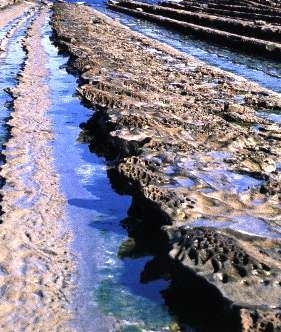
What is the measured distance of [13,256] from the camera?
4.82m

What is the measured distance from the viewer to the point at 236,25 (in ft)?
97.9

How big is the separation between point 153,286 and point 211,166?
2.53 m

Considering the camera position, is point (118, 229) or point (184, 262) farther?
point (118, 229)

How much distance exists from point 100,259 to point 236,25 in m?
26.9

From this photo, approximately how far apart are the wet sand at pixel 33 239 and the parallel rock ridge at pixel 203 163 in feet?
2.87

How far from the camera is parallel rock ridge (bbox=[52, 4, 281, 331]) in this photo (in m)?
4.22

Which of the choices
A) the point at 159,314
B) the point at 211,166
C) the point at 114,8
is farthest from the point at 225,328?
the point at 114,8

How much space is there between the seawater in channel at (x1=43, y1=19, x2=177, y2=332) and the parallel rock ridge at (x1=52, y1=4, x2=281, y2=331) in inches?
10.7

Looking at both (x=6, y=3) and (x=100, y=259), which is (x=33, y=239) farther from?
(x=6, y=3)

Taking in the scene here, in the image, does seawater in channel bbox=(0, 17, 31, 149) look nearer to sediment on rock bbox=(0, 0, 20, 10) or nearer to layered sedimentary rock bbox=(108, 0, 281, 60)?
layered sedimentary rock bbox=(108, 0, 281, 60)

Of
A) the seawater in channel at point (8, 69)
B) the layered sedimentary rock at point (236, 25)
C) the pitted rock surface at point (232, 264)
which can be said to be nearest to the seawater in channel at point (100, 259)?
the pitted rock surface at point (232, 264)

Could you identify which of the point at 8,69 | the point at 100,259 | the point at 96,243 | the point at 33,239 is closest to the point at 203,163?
the point at 96,243

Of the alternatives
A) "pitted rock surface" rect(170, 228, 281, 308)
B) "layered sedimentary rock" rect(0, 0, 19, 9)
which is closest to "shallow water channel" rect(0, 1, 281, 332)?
"pitted rock surface" rect(170, 228, 281, 308)

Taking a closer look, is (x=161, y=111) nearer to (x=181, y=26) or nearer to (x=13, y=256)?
(x=13, y=256)
